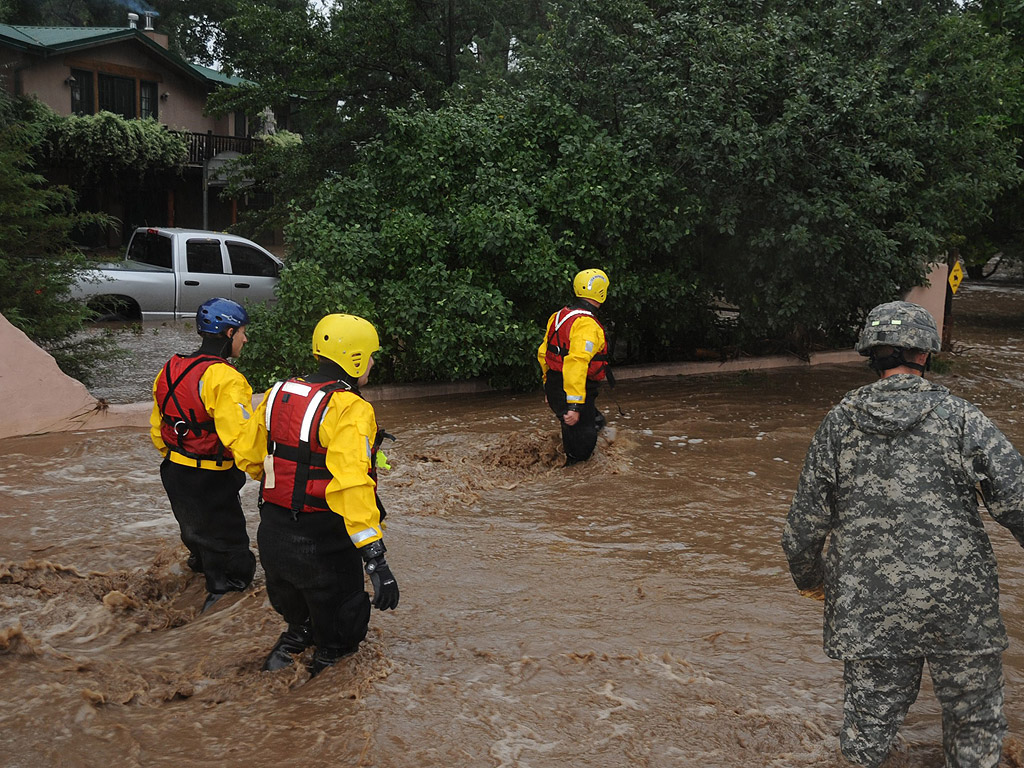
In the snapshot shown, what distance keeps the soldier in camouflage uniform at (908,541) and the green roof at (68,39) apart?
2318 centimetres

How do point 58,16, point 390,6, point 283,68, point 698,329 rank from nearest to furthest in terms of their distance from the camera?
point 698,329, point 390,6, point 283,68, point 58,16

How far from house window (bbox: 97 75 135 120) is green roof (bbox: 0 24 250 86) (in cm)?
103

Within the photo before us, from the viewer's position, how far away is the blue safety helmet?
5.40m

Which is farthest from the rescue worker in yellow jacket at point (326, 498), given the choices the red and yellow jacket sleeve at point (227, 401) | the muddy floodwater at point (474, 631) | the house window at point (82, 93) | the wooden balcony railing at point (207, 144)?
the house window at point (82, 93)

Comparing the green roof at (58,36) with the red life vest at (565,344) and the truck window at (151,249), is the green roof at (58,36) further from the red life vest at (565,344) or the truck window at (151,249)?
the red life vest at (565,344)

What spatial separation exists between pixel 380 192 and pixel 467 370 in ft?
8.52

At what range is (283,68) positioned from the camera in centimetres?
1841

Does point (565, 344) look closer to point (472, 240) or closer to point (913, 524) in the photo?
point (472, 240)

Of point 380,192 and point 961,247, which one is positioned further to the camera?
point 961,247

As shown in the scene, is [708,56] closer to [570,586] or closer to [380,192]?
[380,192]

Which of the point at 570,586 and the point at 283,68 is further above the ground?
the point at 283,68

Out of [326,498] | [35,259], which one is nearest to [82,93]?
[35,259]

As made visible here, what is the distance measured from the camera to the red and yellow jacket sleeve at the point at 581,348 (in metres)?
7.95

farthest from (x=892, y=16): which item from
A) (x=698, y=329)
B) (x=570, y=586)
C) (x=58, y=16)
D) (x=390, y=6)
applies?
(x=58, y=16)
